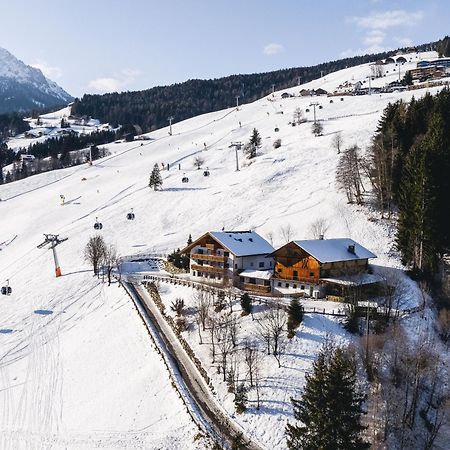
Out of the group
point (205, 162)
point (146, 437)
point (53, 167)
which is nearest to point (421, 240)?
point (146, 437)

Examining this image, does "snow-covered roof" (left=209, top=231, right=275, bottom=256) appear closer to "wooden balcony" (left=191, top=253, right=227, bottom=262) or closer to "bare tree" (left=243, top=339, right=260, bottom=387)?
"wooden balcony" (left=191, top=253, right=227, bottom=262)

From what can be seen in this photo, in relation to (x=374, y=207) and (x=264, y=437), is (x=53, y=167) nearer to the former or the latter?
(x=374, y=207)

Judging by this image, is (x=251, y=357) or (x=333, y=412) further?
(x=251, y=357)

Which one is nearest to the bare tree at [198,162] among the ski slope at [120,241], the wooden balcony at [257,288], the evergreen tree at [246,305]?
the ski slope at [120,241]

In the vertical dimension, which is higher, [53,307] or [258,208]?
[258,208]

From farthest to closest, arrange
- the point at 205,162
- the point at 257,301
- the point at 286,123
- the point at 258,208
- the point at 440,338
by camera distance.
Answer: the point at 286,123
the point at 205,162
the point at 258,208
the point at 257,301
the point at 440,338

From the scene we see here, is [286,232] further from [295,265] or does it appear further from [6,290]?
[6,290]

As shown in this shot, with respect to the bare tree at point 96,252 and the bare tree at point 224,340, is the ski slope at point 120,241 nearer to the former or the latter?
the bare tree at point 96,252

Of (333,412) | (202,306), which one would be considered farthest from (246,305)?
(333,412)
